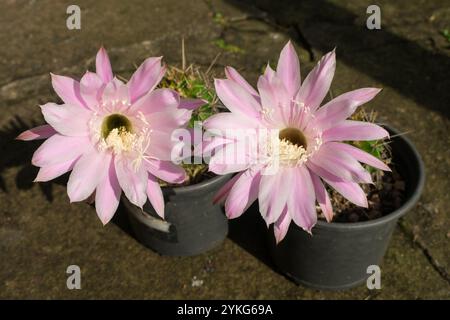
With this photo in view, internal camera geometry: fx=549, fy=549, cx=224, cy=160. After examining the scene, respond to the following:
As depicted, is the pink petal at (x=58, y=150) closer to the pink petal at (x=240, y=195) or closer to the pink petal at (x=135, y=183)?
the pink petal at (x=135, y=183)

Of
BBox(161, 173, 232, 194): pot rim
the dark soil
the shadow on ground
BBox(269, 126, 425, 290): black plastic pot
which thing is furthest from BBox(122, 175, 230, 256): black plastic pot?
the shadow on ground

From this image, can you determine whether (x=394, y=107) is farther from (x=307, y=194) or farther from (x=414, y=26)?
(x=307, y=194)

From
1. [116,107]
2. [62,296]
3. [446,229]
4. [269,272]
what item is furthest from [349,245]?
[62,296]

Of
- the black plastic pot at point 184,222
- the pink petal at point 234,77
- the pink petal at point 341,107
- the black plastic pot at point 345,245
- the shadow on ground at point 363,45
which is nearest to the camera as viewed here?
the pink petal at point 341,107

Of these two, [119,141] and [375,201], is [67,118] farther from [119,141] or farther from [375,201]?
[375,201]

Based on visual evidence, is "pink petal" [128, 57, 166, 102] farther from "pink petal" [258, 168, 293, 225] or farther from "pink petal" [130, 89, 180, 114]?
"pink petal" [258, 168, 293, 225]

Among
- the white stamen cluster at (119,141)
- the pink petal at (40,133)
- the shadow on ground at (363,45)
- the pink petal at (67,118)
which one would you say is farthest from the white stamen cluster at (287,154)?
the shadow on ground at (363,45)

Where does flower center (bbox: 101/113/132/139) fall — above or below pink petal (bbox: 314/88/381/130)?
below

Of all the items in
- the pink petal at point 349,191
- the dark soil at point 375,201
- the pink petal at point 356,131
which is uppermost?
the pink petal at point 356,131
